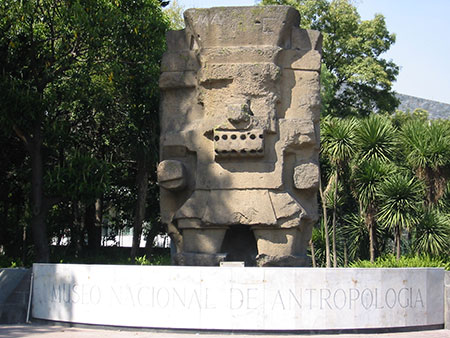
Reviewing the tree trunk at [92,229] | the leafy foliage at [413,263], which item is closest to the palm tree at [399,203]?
the leafy foliage at [413,263]

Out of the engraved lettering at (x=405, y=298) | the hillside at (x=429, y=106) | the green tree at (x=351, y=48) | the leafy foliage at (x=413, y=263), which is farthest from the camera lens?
the hillside at (x=429, y=106)

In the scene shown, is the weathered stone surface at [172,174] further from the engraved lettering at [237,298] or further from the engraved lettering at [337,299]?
the engraved lettering at [337,299]

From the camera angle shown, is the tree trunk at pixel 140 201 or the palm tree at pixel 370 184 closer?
the palm tree at pixel 370 184

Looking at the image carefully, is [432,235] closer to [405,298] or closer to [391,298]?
[405,298]

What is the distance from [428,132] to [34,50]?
35.3 feet

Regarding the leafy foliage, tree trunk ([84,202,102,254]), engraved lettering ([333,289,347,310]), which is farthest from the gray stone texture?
tree trunk ([84,202,102,254])

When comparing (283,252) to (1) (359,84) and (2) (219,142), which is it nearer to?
(2) (219,142)

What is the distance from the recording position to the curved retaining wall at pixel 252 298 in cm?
903

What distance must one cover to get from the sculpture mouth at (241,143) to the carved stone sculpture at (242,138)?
0.02 meters

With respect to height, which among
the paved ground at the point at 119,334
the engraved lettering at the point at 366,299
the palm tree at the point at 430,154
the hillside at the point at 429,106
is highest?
the hillside at the point at 429,106

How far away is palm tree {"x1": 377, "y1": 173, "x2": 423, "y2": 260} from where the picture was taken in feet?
58.2

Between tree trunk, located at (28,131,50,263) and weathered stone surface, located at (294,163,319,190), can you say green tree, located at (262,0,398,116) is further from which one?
weathered stone surface, located at (294,163,319,190)

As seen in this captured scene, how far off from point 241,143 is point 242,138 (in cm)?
8

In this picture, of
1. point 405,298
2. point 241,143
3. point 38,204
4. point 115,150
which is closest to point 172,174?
point 241,143
